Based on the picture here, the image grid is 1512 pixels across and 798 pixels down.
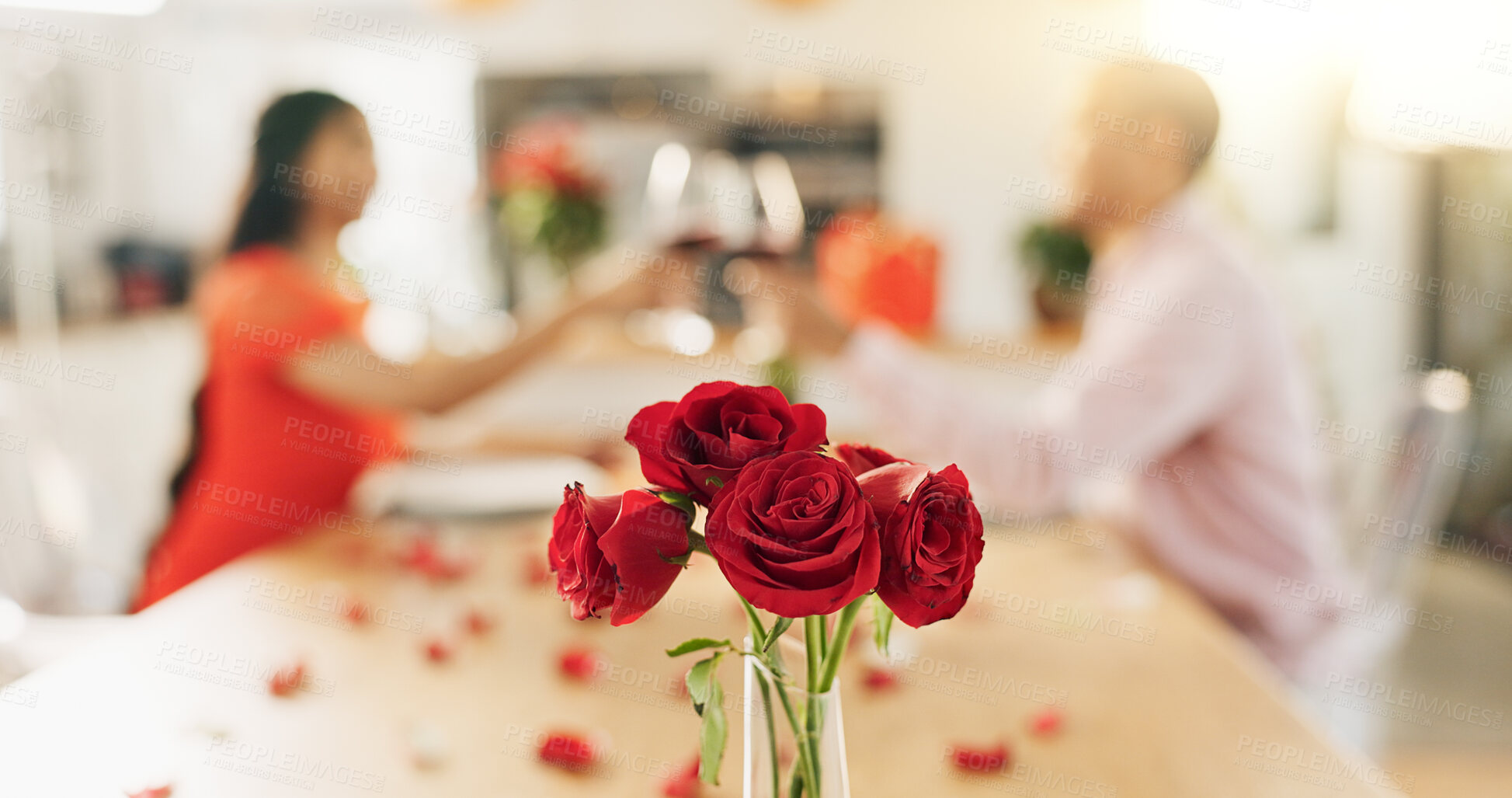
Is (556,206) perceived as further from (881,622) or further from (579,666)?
(881,622)

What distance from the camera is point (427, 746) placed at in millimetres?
873

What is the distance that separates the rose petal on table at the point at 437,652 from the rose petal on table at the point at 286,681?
12 centimetres

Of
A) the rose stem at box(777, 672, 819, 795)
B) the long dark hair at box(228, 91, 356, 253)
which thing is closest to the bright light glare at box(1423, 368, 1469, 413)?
the rose stem at box(777, 672, 819, 795)

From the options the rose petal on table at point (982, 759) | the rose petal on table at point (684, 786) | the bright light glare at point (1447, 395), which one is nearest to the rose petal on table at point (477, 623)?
the rose petal on table at point (684, 786)

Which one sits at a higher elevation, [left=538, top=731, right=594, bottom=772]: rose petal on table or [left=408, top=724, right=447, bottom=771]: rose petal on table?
[left=538, top=731, right=594, bottom=772]: rose petal on table

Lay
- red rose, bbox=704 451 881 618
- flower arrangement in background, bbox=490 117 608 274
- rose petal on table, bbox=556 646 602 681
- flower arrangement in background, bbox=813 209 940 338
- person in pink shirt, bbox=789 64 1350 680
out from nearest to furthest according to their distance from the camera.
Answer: red rose, bbox=704 451 881 618 < rose petal on table, bbox=556 646 602 681 < person in pink shirt, bbox=789 64 1350 680 < flower arrangement in background, bbox=813 209 940 338 < flower arrangement in background, bbox=490 117 608 274

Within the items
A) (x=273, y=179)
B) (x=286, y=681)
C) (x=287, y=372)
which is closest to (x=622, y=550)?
(x=286, y=681)

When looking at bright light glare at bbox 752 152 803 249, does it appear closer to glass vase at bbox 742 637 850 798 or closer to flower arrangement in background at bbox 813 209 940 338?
flower arrangement in background at bbox 813 209 940 338

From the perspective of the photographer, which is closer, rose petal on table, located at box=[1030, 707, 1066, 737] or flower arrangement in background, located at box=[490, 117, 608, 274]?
rose petal on table, located at box=[1030, 707, 1066, 737]

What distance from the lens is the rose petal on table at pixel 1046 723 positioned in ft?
2.99

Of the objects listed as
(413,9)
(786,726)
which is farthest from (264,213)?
(413,9)

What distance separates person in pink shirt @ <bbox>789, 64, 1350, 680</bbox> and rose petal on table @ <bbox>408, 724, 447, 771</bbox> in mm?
883

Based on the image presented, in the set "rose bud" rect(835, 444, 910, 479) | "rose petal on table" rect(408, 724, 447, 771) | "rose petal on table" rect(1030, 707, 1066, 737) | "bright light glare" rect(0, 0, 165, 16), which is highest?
"rose bud" rect(835, 444, 910, 479)

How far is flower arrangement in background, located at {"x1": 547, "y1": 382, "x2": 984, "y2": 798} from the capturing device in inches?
19.3
